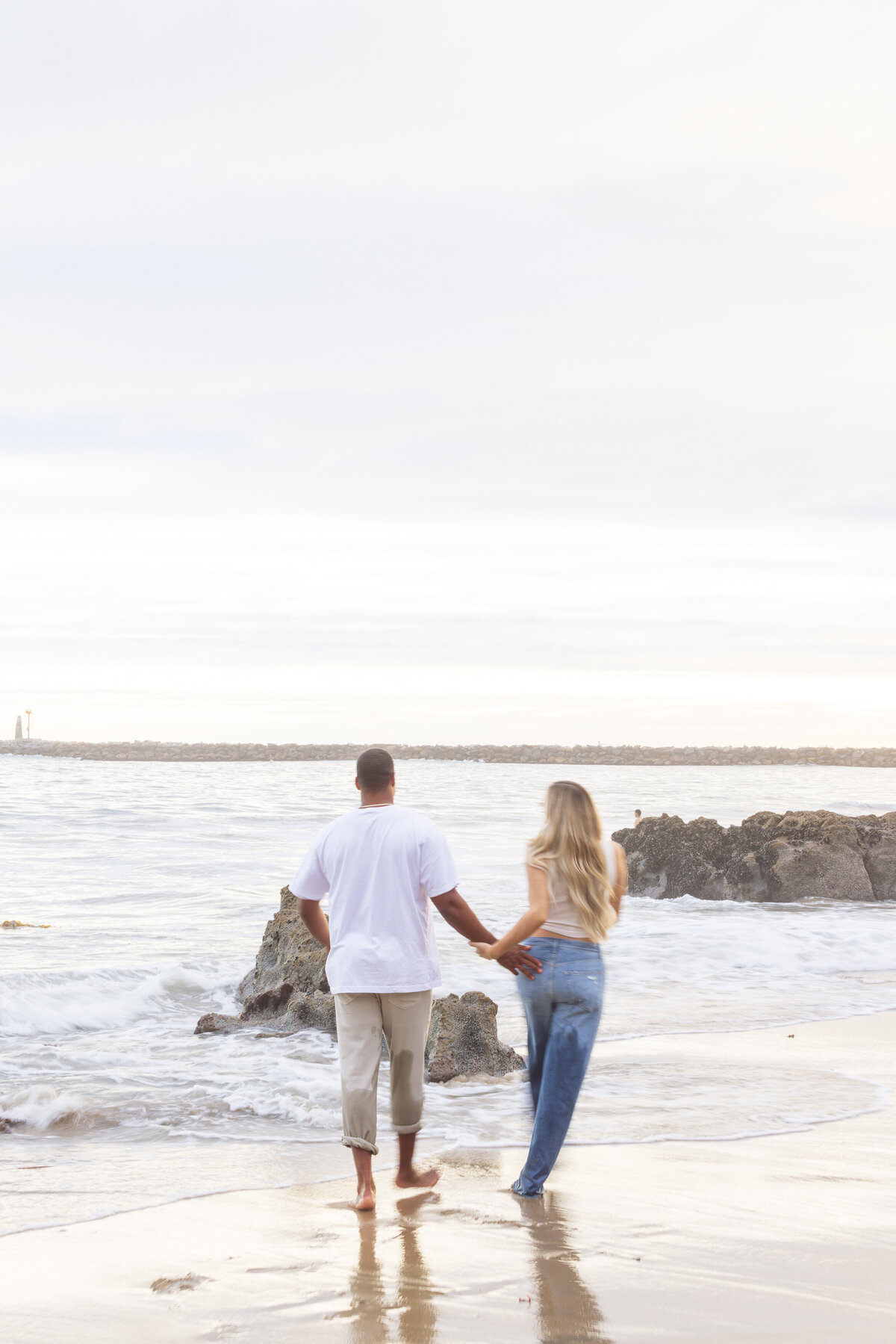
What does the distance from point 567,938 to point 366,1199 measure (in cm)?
134

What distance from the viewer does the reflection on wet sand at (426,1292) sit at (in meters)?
3.41

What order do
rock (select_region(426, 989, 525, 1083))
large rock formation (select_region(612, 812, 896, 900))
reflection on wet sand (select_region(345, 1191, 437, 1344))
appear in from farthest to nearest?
1. large rock formation (select_region(612, 812, 896, 900))
2. rock (select_region(426, 989, 525, 1083))
3. reflection on wet sand (select_region(345, 1191, 437, 1344))

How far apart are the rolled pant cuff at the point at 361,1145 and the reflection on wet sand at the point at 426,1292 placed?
240 millimetres

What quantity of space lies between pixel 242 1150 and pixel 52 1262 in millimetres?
1665

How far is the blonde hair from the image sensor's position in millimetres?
4383

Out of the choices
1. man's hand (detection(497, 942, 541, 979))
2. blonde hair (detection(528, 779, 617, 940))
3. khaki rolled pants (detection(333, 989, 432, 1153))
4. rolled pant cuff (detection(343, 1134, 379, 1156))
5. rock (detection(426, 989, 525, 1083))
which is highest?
blonde hair (detection(528, 779, 617, 940))

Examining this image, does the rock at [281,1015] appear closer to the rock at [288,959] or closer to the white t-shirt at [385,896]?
the rock at [288,959]

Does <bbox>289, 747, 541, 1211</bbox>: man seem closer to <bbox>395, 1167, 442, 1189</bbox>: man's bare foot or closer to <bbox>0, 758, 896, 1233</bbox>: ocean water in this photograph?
<bbox>395, 1167, 442, 1189</bbox>: man's bare foot

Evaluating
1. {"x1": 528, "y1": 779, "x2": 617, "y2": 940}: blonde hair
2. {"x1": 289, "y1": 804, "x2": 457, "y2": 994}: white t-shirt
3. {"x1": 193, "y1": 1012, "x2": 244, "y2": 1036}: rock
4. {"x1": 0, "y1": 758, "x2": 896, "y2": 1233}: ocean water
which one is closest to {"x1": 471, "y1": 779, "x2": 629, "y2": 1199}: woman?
{"x1": 528, "y1": 779, "x2": 617, "y2": 940}: blonde hair

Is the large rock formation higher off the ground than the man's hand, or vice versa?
the man's hand

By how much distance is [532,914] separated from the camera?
432cm

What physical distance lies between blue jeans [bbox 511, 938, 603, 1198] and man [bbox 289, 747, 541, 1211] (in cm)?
8

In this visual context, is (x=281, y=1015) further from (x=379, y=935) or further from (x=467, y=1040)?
(x=379, y=935)

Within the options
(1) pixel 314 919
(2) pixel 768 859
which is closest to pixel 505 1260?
(1) pixel 314 919
